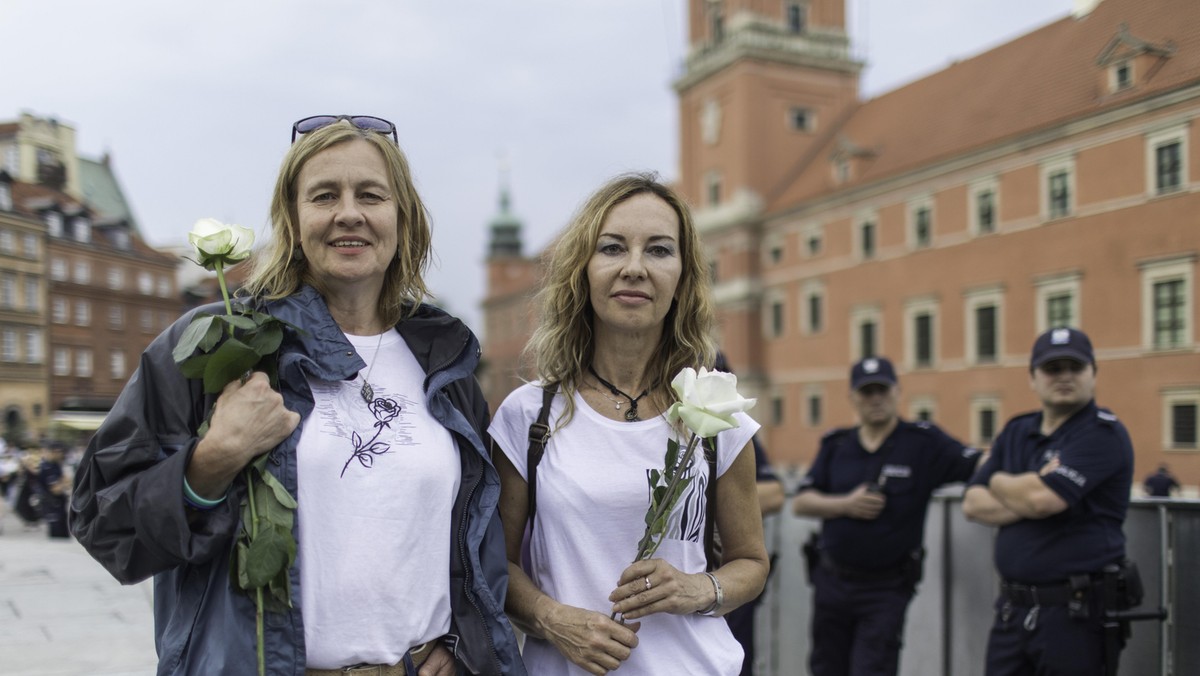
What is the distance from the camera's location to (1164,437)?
22.7ft

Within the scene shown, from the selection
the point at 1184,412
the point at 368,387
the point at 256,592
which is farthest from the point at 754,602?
the point at 256,592

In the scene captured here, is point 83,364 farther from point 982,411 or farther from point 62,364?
point 982,411

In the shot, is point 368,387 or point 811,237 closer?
point 368,387

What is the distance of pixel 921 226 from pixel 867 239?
2.90m

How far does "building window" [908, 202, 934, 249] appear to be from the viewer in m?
29.5

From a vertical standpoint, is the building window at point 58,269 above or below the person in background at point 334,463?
above

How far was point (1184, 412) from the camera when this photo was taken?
5121 mm

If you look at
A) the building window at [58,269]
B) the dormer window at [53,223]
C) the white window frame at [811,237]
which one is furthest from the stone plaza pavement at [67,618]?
the white window frame at [811,237]

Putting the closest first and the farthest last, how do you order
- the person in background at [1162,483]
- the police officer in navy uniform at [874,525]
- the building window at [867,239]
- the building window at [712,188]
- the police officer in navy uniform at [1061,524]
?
1. the police officer in navy uniform at [1061,524]
2. the police officer in navy uniform at [874,525]
3. the person in background at [1162,483]
4. the building window at [867,239]
5. the building window at [712,188]

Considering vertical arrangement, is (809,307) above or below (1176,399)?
above

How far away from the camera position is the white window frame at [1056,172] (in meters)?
20.0

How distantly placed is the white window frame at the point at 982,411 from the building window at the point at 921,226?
5.30 meters

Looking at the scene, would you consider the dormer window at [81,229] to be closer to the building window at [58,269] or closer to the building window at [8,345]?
the building window at [58,269]

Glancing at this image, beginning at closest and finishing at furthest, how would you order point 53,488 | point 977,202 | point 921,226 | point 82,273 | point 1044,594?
point 1044,594
point 82,273
point 53,488
point 977,202
point 921,226
